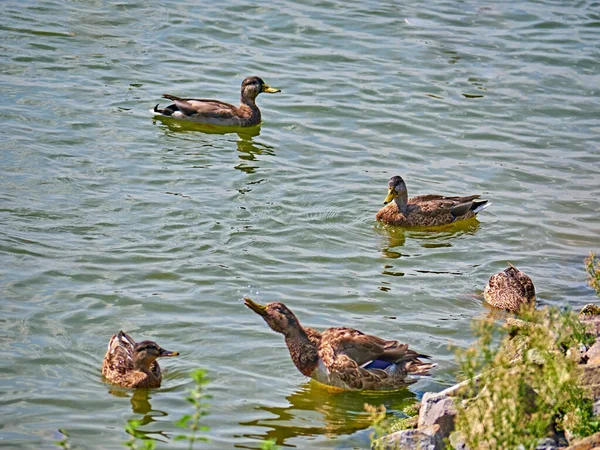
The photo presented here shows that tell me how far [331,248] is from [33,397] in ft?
16.2

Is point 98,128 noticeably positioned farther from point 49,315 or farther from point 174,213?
point 49,315

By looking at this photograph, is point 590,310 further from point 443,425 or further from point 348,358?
point 443,425

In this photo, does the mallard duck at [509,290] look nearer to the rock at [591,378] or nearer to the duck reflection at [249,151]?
the rock at [591,378]

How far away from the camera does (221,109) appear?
17.4m

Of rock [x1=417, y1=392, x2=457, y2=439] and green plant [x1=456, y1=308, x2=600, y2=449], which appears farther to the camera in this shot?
rock [x1=417, y1=392, x2=457, y2=439]

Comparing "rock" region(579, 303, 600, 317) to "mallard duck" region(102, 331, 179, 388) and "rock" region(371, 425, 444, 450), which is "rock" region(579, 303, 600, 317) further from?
"mallard duck" region(102, 331, 179, 388)

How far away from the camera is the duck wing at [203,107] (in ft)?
56.0

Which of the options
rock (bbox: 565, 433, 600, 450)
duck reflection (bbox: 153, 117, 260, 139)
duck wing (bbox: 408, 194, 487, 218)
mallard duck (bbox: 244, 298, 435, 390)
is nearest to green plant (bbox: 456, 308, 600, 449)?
rock (bbox: 565, 433, 600, 450)

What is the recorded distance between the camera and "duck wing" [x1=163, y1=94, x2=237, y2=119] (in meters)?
17.1

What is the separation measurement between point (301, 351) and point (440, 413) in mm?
2181

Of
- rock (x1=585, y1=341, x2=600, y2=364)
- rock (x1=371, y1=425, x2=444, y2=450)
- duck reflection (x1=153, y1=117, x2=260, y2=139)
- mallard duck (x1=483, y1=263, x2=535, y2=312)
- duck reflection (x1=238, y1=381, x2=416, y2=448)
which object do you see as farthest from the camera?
duck reflection (x1=153, y1=117, x2=260, y2=139)

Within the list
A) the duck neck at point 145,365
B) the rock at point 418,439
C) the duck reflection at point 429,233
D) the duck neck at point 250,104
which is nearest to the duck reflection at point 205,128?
the duck neck at point 250,104

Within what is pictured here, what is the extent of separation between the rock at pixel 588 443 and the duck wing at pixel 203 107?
1121 centimetres

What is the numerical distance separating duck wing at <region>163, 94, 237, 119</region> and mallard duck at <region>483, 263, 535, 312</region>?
22.0 ft
